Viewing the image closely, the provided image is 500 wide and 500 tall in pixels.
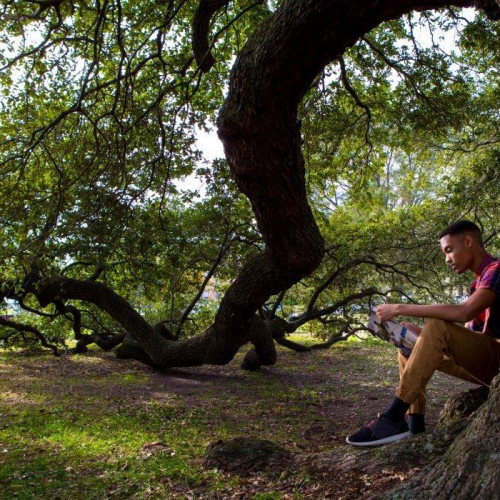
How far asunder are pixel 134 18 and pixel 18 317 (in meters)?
7.56

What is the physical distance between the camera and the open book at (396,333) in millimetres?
3121

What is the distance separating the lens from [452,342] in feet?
9.61

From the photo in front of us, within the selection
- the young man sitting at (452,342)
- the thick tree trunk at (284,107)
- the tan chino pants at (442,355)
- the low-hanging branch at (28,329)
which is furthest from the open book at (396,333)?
the low-hanging branch at (28,329)

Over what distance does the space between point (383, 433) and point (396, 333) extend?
2.08 ft

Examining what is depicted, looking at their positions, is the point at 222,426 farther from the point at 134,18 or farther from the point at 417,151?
the point at 417,151

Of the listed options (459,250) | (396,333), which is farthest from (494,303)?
(396,333)

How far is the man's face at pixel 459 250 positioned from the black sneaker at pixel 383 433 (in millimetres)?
1073

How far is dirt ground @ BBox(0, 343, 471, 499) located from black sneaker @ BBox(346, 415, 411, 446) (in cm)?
36

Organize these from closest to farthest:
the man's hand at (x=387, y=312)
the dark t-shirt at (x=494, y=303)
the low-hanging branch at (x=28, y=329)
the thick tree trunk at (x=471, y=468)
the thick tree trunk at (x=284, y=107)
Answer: the thick tree trunk at (x=471, y=468) → the thick tree trunk at (x=284, y=107) → the dark t-shirt at (x=494, y=303) → the man's hand at (x=387, y=312) → the low-hanging branch at (x=28, y=329)

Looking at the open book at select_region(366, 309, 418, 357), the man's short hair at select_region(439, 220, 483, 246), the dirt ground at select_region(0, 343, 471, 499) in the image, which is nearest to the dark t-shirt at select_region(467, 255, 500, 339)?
the man's short hair at select_region(439, 220, 483, 246)

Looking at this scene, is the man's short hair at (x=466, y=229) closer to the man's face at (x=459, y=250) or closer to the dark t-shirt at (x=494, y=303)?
the man's face at (x=459, y=250)

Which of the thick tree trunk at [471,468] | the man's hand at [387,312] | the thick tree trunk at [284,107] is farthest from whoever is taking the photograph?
the man's hand at [387,312]

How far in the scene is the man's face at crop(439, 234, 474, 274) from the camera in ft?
10.3

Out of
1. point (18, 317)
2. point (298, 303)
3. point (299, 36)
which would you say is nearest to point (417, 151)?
point (298, 303)
